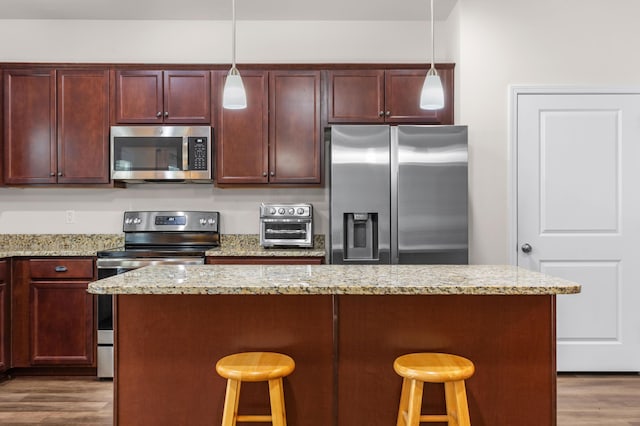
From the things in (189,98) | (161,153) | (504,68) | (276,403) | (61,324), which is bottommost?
(61,324)

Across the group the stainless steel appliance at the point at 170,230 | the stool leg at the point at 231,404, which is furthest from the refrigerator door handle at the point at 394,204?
the stool leg at the point at 231,404

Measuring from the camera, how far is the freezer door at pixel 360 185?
3.17 metres

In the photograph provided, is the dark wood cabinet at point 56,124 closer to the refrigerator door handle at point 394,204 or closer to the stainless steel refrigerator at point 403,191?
the stainless steel refrigerator at point 403,191

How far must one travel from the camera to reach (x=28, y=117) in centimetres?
358

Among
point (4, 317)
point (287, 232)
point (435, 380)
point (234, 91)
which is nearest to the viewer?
point (435, 380)

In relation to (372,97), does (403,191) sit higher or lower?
lower

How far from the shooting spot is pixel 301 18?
389 centimetres

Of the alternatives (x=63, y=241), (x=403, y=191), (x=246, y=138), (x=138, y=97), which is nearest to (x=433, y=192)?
(x=403, y=191)

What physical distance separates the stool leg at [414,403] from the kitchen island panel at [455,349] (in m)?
0.24

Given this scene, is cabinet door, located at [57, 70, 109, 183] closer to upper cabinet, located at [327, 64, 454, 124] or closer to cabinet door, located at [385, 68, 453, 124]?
upper cabinet, located at [327, 64, 454, 124]

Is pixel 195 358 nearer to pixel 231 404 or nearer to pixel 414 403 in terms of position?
pixel 231 404

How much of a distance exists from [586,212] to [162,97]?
317 cm

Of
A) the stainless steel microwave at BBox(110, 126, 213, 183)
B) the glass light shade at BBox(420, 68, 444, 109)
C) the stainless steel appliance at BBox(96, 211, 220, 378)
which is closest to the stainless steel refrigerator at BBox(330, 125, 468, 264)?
the glass light shade at BBox(420, 68, 444, 109)

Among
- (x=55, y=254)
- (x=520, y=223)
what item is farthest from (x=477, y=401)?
(x=55, y=254)
